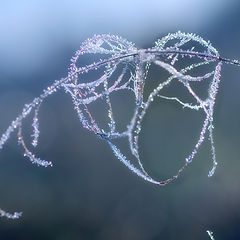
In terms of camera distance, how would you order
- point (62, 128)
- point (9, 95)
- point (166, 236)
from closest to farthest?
1. point (166, 236)
2. point (62, 128)
3. point (9, 95)

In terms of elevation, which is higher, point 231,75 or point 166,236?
point 231,75

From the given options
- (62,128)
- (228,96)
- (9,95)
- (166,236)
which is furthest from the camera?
(9,95)

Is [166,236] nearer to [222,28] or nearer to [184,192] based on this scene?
[184,192]

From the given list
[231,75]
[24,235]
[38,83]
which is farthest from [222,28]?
[24,235]

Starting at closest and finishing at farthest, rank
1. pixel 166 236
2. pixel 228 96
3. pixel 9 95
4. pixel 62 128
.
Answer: pixel 166 236 → pixel 228 96 → pixel 62 128 → pixel 9 95

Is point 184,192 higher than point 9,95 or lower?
lower

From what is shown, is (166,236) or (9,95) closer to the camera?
(166,236)

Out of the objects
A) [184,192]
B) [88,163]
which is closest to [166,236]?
[184,192]

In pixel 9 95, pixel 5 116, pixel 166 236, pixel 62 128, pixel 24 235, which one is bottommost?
pixel 166 236

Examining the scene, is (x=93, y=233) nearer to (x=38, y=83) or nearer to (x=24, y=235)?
(x=24, y=235)
